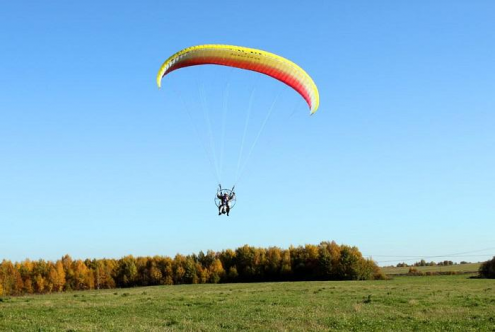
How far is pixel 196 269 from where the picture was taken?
320ft

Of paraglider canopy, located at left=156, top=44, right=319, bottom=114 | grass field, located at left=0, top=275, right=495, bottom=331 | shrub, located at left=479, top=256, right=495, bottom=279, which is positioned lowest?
grass field, located at left=0, top=275, right=495, bottom=331

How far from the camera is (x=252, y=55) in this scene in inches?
1013

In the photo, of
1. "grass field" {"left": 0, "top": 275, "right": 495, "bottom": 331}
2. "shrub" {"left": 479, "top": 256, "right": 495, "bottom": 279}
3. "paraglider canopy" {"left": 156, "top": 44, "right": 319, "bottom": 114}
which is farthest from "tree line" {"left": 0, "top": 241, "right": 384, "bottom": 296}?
"paraglider canopy" {"left": 156, "top": 44, "right": 319, "bottom": 114}

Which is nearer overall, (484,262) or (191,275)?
(484,262)

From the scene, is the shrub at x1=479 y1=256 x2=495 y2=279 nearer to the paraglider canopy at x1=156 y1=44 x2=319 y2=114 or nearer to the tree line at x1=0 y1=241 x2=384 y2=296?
the tree line at x1=0 y1=241 x2=384 y2=296

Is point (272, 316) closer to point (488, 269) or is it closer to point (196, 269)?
point (488, 269)

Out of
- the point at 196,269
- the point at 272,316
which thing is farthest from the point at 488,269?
the point at 272,316

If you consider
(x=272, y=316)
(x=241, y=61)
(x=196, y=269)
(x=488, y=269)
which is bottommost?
(x=272, y=316)

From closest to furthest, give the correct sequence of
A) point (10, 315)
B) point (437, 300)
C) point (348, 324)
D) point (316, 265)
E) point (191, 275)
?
point (348, 324) → point (10, 315) → point (437, 300) → point (316, 265) → point (191, 275)

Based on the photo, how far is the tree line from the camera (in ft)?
289

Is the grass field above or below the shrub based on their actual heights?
below

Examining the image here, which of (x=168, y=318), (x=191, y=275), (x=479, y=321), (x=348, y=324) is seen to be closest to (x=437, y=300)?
(x=479, y=321)

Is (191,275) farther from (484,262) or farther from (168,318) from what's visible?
(168,318)

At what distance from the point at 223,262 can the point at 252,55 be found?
78.2 meters
